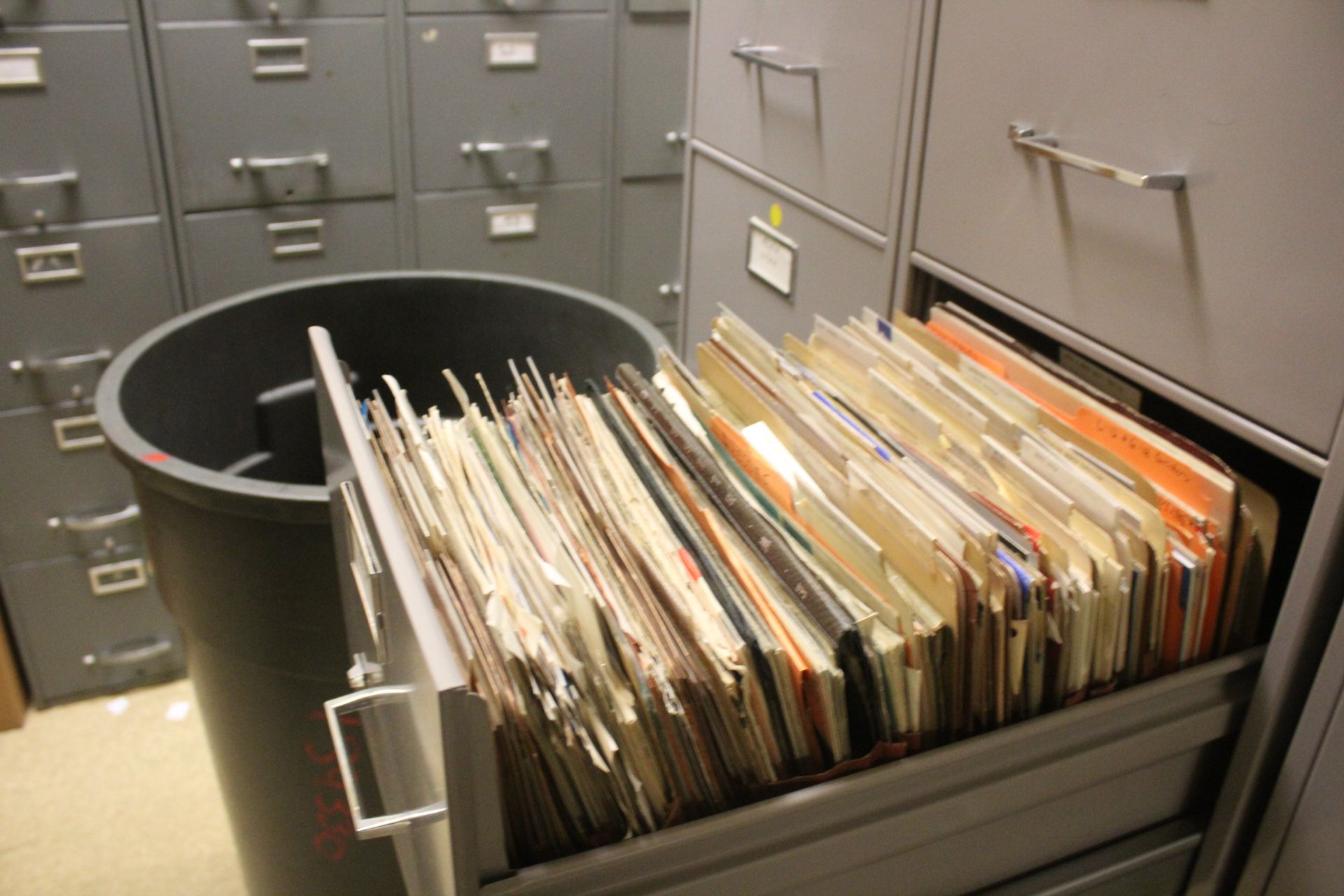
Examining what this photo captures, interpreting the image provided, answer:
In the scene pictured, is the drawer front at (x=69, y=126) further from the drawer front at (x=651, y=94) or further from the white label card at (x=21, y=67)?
the drawer front at (x=651, y=94)

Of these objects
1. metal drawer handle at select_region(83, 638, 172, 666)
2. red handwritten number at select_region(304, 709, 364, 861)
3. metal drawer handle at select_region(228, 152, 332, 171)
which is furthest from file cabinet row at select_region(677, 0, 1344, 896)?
metal drawer handle at select_region(83, 638, 172, 666)

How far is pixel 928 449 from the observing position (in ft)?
2.78

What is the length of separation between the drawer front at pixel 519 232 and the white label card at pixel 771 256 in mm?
986

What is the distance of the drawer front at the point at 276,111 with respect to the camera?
6.12 ft

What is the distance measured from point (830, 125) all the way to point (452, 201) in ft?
3.97

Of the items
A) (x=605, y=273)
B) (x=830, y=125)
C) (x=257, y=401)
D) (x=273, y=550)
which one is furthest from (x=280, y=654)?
(x=605, y=273)

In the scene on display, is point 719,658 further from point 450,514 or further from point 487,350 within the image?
point 487,350

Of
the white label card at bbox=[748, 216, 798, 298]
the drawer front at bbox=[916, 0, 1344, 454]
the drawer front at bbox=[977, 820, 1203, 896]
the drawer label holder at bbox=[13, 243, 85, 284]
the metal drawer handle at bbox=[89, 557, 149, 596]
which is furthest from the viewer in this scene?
the metal drawer handle at bbox=[89, 557, 149, 596]

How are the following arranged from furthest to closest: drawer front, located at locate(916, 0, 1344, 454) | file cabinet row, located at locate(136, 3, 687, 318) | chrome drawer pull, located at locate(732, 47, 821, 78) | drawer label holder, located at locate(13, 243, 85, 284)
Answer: file cabinet row, located at locate(136, 3, 687, 318)
drawer label holder, located at locate(13, 243, 85, 284)
chrome drawer pull, located at locate(732, 47, 821, 78)
drawer front, located at locate(916, 0, 1344, 454)

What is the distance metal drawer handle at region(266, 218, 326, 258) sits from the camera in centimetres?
202

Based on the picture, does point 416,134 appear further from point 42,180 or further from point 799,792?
point 799,792

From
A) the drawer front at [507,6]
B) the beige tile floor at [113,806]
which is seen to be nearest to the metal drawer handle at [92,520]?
the beige tile floor at [113,806]

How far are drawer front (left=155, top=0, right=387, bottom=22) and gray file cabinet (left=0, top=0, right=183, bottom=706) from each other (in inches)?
2.7

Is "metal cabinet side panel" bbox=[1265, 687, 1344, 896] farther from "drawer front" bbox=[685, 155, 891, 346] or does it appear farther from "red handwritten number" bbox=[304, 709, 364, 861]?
"red handwritten number" bbox=[304, 709, 364, 861]
